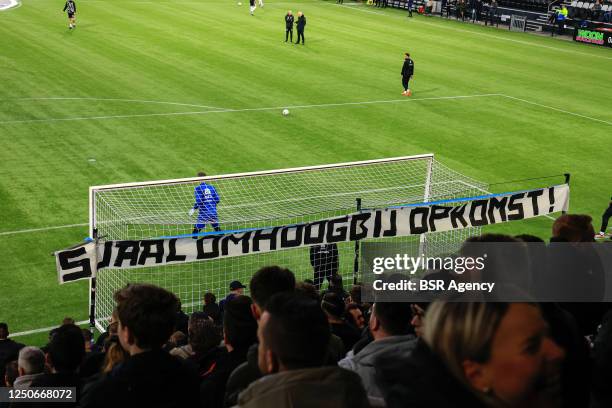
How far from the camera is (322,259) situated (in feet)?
47.8

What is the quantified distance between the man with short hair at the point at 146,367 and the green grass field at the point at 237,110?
8757mm

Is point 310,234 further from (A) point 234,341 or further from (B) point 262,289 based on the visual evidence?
(B) point 262,289

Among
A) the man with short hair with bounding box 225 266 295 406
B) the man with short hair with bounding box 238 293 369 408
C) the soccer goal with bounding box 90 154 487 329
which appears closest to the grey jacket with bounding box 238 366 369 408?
the man with short hair with bounding box 238 293 369 408

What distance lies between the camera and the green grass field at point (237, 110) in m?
19.2


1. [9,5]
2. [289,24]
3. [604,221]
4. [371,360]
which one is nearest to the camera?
[371,360]

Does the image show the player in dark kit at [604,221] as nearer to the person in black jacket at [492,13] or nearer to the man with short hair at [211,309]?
the man with short hair at [211,309]

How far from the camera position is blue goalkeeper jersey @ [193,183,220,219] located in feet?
53.2

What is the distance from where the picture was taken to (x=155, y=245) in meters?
11.3

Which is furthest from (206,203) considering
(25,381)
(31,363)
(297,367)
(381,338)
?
(297,367)

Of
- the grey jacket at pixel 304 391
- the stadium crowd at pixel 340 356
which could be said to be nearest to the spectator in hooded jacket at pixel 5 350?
the stadium crowd at pixel 340 356

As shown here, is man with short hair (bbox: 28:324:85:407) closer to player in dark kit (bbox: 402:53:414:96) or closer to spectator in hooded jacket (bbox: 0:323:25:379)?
spectator in hooded jacket (bbox: 0:323:25:379)

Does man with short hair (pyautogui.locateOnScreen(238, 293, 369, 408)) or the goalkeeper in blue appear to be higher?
man with short hair (pyautogui.locateOnScreen(238, 293, 369, 408))

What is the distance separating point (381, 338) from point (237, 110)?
23.0 metres

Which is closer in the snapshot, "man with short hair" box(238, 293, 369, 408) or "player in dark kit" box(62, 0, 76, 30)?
"man with short hair" box(238, 293, 369, 408)
